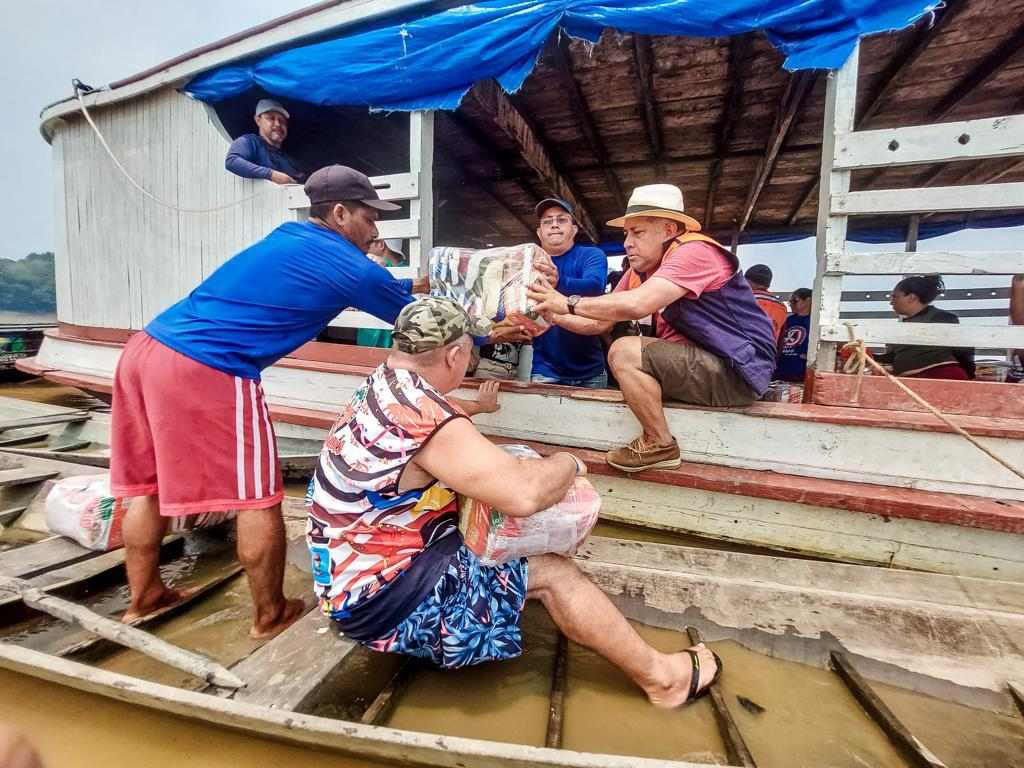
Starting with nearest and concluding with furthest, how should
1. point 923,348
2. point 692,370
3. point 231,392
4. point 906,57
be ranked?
point 231,392 → point 692,370 → point 923,348 → point 906,57

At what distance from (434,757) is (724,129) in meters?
5.79

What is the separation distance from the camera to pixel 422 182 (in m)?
3.57

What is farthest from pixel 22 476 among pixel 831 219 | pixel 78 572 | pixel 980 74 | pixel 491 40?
pixel 980 74

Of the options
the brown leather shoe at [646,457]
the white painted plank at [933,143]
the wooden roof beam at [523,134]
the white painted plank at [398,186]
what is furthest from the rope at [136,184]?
the white painted plank at [933,143]

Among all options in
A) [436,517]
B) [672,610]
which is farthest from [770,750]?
[436,517]

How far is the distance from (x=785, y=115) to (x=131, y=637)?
5643mm

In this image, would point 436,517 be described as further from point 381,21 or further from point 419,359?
point 381,21

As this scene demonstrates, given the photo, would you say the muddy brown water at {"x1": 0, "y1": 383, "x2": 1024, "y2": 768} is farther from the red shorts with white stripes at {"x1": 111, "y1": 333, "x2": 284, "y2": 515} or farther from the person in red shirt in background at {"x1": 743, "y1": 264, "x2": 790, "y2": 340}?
the person in red shirt in background at {"x1": 743, "y1": 264, "x2": 790, "y2": 340}

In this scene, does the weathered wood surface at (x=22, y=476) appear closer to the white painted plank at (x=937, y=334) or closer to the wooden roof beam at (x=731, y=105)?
the white painted plank at (x=937, y=334)

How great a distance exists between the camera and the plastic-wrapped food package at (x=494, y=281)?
230 centimetres

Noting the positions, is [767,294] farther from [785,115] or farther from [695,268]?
[695,268]

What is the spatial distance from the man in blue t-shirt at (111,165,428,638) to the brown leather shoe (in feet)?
5.12

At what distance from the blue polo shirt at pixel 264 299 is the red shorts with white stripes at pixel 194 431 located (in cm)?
7

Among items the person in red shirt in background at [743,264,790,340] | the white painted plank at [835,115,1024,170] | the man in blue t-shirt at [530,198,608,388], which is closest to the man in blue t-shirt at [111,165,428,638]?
the man in blue t-shirt at [530,198,608,388]
